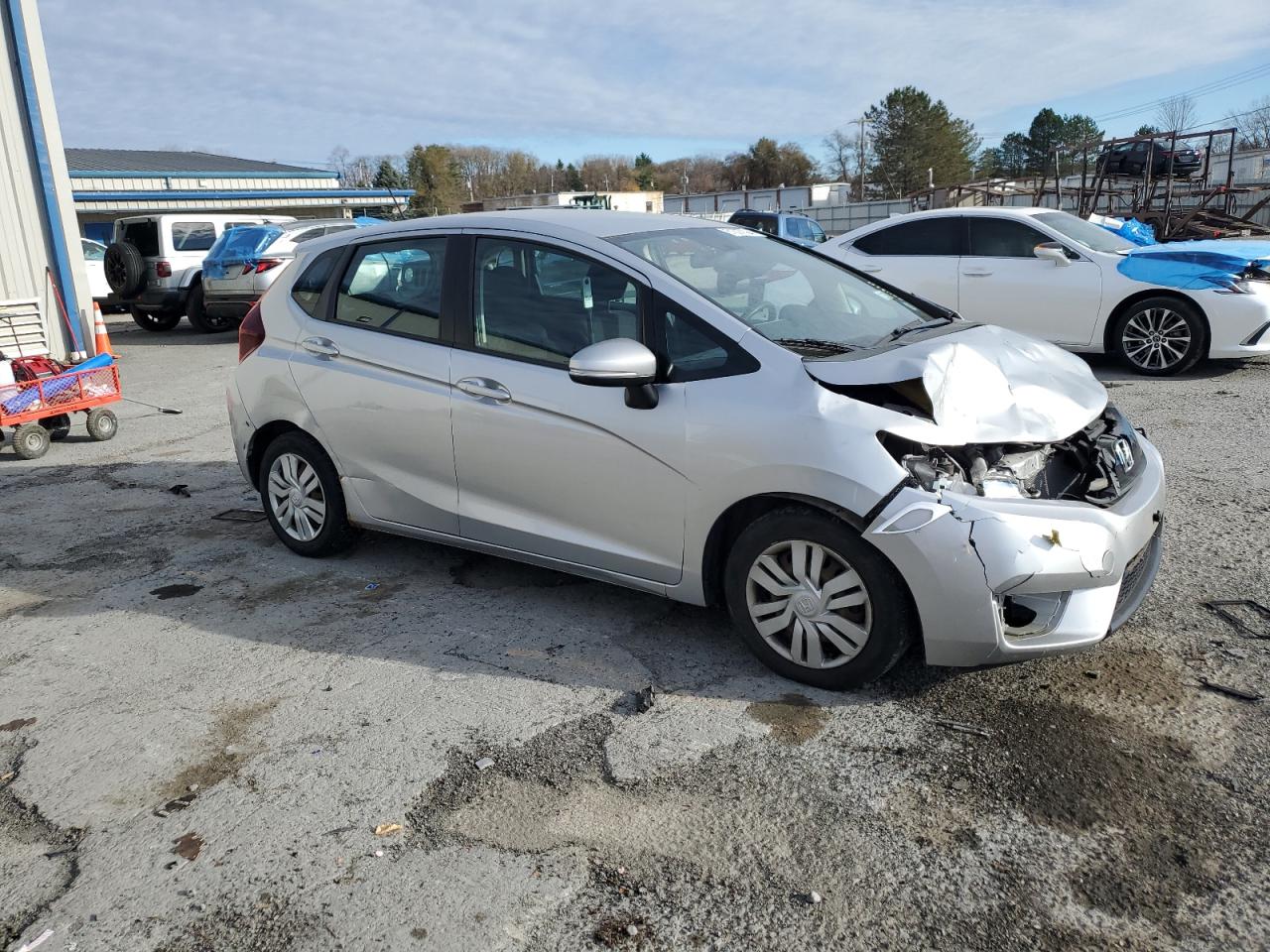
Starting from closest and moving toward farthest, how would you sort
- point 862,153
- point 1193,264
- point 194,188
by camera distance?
1. point 1193,264
2. point 194,188
3. point 862,153

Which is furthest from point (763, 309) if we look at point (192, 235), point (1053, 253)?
point (192, 235)

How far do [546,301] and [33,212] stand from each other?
10.3 m

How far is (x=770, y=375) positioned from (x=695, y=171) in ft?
386

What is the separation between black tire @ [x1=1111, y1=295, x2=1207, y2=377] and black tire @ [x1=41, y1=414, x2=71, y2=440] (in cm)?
926

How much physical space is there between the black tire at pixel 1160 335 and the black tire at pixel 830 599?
690 cm

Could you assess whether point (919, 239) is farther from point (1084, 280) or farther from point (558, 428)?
point (558, 428)

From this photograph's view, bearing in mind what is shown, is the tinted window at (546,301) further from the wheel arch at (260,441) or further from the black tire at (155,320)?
the black tire at (155,320)

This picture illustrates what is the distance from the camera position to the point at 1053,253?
9.10 meters

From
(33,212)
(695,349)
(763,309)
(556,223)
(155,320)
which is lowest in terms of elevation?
(155,320)

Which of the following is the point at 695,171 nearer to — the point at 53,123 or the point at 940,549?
the point at 53,123

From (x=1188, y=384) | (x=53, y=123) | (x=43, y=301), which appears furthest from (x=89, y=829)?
(x=53, y=123)

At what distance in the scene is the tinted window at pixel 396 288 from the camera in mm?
4457

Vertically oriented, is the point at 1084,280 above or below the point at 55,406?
above

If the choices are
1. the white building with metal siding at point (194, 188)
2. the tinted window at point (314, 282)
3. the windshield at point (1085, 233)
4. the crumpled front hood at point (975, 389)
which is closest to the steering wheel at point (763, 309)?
the crumpled front hood at point (975, 389)
